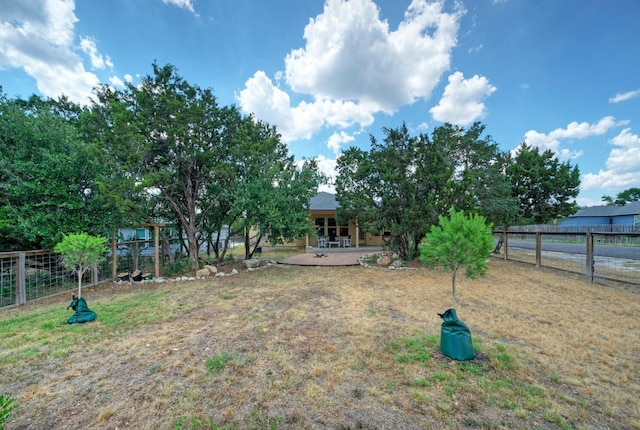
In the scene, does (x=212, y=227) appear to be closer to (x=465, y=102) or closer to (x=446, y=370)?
(x=446, y=370)

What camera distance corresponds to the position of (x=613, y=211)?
107 ft

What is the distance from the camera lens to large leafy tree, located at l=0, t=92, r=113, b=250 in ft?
21.0

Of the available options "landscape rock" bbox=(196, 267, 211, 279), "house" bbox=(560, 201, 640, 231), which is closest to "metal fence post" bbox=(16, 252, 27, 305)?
"landscape rock" bbox=(196, 267, 211, 279)

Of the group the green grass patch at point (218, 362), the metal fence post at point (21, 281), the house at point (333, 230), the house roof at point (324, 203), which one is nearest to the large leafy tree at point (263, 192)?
the metal fence post at point (21, 281)

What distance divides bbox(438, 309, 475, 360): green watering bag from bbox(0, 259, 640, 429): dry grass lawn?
10 cm

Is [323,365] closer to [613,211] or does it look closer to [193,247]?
[193,247]

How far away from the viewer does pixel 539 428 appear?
6.82 ft

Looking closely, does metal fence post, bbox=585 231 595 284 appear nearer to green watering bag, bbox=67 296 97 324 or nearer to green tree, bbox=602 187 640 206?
green watering bag, bbox=67 296 97 324

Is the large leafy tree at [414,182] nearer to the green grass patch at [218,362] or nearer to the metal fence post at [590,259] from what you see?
the metal fence post at [590,259]

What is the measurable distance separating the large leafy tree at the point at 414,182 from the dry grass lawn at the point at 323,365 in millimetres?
3784

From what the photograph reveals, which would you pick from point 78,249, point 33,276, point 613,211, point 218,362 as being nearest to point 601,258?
point 218,362

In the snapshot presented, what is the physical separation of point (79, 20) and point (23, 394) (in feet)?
34.1

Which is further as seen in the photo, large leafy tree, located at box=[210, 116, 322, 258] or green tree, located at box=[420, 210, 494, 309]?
large leafy tree, located at box=[210, 116, 322, 258]

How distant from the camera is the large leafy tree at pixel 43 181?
641 cm
